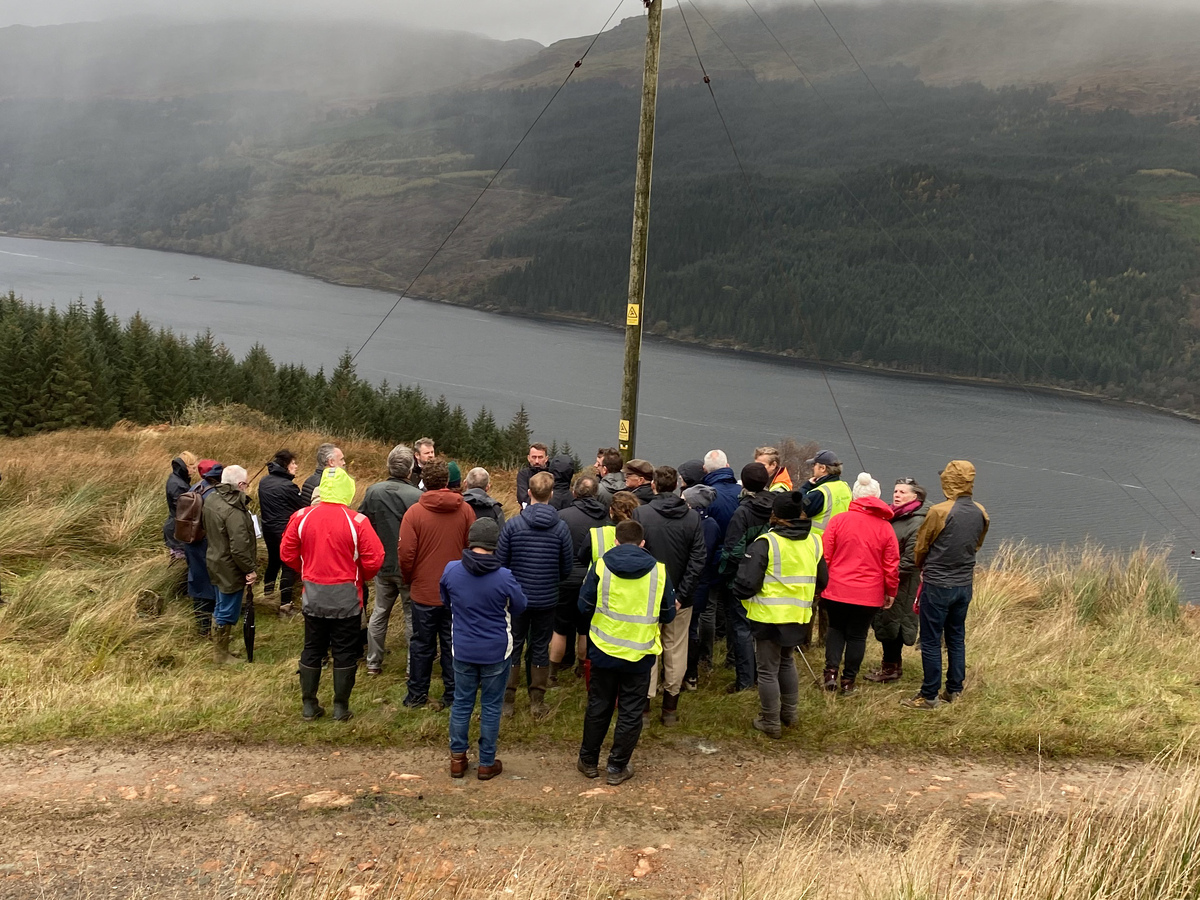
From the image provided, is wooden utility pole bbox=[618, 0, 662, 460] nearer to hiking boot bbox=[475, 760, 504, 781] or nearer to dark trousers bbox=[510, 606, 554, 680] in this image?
dark trousers bbox=[510, 606, 554, 680]

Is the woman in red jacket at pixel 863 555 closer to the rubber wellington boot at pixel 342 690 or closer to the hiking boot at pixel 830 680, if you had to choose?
the hiking boot at pixel 830 680

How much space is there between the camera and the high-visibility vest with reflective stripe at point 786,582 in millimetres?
5590

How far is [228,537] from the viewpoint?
21.7 ft

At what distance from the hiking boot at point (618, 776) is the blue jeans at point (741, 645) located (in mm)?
1538

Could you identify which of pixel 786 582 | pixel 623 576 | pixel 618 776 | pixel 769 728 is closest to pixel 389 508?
pixel 623 576

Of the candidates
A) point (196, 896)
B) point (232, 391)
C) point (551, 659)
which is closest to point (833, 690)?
point (551, 659)

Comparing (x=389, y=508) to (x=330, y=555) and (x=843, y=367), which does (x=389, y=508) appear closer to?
(x=330, y=555)

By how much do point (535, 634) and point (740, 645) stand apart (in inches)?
62.2

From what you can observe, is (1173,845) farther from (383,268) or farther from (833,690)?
(383,268)

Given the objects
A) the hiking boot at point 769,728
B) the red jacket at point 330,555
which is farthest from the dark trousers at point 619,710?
the red jacket at point 330,555

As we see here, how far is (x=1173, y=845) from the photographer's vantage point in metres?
3.61

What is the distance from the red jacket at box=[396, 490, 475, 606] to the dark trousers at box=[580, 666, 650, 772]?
1.31 m

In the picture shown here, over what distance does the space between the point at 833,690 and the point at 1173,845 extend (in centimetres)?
293

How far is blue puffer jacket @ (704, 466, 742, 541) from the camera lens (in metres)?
6.50
